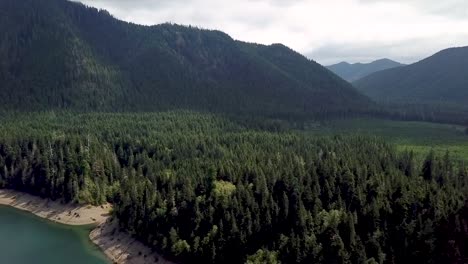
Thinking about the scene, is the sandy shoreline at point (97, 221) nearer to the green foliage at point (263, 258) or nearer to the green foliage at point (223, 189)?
the green foliage at point (223, 189)

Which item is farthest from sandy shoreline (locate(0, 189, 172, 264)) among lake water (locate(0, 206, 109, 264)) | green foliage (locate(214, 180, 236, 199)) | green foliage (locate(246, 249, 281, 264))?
green foliage (locate(246, 249, 281, 264))

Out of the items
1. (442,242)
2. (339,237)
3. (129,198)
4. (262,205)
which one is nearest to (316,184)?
(262,205)

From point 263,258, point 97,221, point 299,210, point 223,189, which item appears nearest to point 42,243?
point 97,221

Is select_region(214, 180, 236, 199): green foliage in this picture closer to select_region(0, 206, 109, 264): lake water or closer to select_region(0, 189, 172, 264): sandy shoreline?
select_region(0, 189, 172, 264): sandy shoreline

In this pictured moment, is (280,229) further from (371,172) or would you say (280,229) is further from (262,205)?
(371,172)

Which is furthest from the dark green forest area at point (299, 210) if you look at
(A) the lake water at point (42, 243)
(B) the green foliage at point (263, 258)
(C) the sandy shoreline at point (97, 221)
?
(A) the lake water at point (42, 243)

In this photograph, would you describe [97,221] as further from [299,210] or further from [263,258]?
[299,210]
